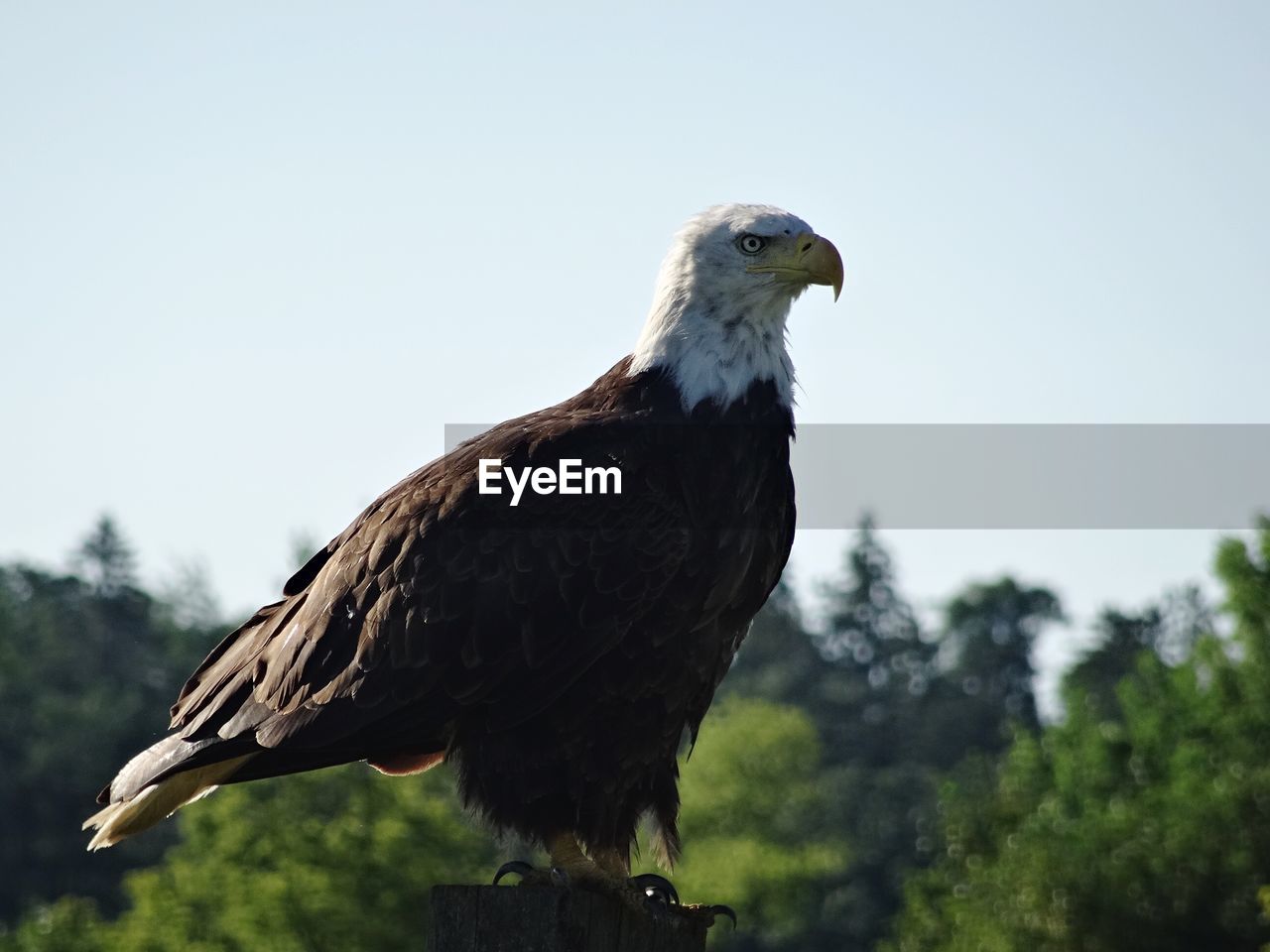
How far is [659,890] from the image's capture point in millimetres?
6672

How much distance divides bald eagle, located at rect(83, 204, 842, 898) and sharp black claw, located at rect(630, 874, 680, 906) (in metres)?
0.13

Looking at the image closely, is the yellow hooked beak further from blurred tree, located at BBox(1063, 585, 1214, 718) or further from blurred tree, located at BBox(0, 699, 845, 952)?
blurred tree, located at BBox(1063, 585, 1214, 718)

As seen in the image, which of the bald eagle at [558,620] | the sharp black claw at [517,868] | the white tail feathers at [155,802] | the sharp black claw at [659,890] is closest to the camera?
the sharp black claw at [517,868]

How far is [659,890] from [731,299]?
2.28 metres

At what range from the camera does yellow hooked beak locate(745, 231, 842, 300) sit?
749cm

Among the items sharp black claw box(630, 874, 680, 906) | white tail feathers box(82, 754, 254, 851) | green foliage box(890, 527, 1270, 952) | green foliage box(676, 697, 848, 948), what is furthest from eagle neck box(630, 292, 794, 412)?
green foliage box(676, 697, 848, 948)

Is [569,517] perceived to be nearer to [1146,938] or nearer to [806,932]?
[1146,938]

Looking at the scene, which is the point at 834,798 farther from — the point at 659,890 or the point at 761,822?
the point at 659,890

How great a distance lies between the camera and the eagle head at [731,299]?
7312 millimetres

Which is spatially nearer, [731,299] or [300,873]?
[731,299]

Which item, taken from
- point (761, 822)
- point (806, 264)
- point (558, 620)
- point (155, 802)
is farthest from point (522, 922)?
point (761, 822)

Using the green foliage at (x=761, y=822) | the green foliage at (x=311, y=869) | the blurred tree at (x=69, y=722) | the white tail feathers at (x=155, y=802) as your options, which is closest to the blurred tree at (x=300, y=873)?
the green foliage at (x=311, y=869)

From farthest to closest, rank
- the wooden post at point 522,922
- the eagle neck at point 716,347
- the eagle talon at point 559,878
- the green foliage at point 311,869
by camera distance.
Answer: the green foliage at point 311,869 < the eagle neck at point 716,347 < the eagle talon at point 559,878 < the wooden post at point 522,922

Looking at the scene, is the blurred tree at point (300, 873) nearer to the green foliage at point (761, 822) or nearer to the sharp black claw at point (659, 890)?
the green foliage at point (761, 822)
